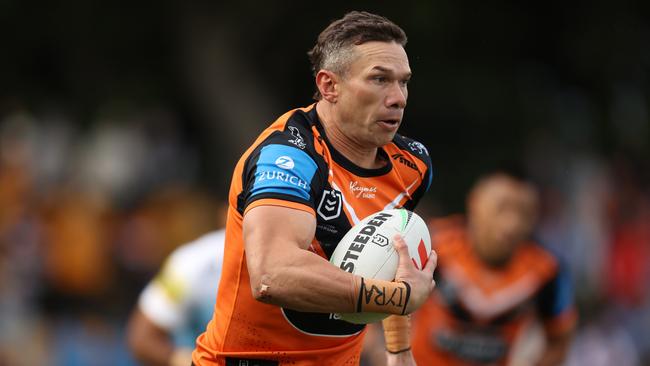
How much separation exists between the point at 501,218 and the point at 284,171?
425 cm

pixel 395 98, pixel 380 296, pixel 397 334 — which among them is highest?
pixel 395 98

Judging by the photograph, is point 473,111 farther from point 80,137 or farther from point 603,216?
point 80,137

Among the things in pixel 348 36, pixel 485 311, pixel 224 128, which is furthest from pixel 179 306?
pixel 224 128

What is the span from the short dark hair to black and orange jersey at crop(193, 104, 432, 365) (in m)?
0.28

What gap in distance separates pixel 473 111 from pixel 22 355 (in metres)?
9.49

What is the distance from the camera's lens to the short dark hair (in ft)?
17.7

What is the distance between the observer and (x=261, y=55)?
19203 mm

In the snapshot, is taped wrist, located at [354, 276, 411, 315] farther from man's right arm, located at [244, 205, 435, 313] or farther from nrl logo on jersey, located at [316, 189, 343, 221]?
nrl logo on jersey, located at [316, 189, 343, 221]

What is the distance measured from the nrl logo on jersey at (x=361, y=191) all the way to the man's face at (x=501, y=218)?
365cm

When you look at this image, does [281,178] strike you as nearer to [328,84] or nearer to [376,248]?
[376,248]

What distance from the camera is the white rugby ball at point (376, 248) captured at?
5.05 m

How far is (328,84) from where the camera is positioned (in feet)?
18.0

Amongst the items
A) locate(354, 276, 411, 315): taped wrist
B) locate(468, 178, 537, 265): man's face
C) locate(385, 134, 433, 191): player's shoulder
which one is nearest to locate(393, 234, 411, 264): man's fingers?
locate(354, 276, 411, 315): taped wrist

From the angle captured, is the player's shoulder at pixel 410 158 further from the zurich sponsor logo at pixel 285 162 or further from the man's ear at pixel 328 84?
the zurich sponsor logo at pixel 285 162
